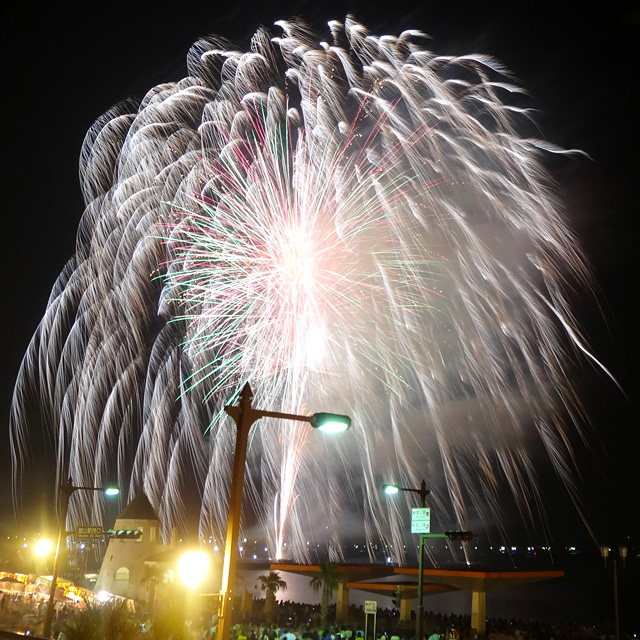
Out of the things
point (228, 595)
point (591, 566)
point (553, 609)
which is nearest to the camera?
point (228, 595)

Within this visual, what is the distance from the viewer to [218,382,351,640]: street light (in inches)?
300

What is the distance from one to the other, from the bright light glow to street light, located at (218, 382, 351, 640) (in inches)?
80.2

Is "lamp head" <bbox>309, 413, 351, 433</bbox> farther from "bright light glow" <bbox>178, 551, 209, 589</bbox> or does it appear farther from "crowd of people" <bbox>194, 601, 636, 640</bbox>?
"crowd of people" <bbox>194, 601, 636, 640</bbox>

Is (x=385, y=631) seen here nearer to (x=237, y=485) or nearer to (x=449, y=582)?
(x=449, y=582)

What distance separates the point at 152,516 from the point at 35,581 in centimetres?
1652

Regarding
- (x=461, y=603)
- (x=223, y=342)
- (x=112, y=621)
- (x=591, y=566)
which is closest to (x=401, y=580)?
(x=223, y=342)

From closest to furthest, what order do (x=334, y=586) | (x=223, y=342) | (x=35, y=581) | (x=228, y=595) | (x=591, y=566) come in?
(x=228, y=595) → (x=223, y=342) → (x=35, y=581) → (x=334, y=586) → (x=591, y=566)

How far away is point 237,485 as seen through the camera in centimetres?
809

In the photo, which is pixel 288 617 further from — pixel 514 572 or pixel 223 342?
pixel 223 342

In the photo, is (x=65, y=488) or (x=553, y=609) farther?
(x=553, y=609)

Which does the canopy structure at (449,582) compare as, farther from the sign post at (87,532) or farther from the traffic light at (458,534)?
the sign post at (87,532)

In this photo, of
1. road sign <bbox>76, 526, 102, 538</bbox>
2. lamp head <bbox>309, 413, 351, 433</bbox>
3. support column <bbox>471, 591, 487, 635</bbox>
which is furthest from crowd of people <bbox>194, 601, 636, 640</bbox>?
lamp head <bbox>309, 413, 351, 433</bbox>

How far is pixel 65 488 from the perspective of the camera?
19938 mm

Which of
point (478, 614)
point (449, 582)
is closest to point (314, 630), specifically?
point (449, 582)
